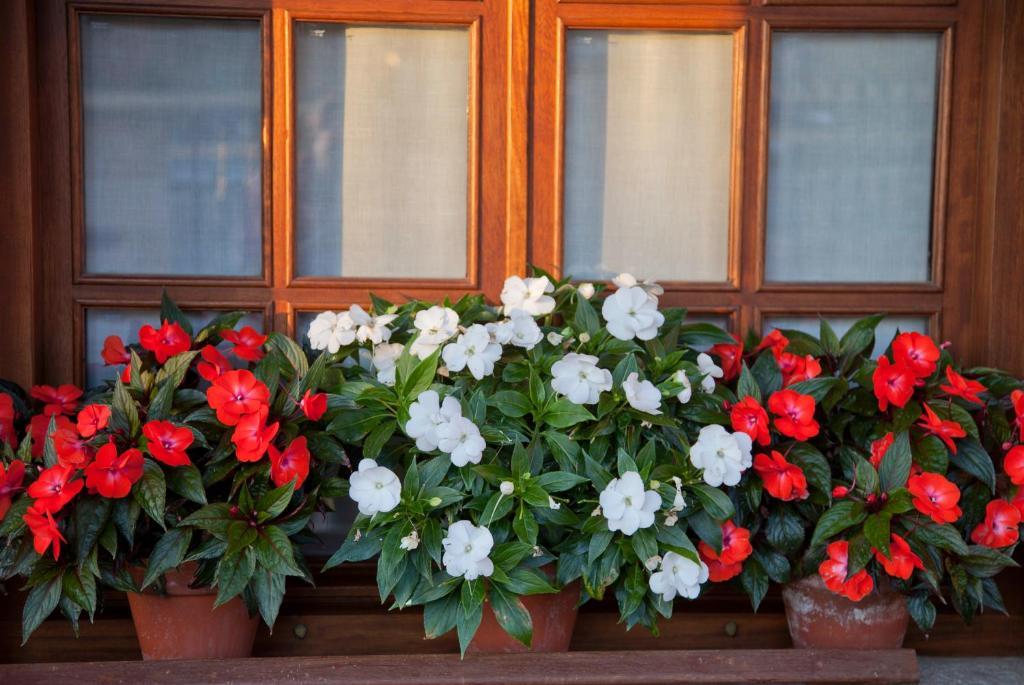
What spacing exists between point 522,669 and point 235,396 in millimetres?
660

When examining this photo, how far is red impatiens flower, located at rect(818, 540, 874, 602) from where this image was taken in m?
1.47

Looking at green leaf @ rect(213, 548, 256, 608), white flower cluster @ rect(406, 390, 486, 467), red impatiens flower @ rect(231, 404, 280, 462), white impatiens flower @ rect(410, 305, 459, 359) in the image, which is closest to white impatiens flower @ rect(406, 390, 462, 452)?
white flower cluster @ rect(406, 390, 486, 467)

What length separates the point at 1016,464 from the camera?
1.50 metres

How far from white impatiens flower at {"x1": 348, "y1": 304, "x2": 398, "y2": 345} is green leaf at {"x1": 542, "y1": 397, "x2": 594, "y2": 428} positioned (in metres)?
0.34

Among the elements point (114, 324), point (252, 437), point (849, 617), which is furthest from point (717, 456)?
point (114, 324)

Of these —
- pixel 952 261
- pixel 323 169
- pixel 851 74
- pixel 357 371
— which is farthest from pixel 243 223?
pixel 952 261

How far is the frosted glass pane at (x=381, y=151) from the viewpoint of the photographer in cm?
183

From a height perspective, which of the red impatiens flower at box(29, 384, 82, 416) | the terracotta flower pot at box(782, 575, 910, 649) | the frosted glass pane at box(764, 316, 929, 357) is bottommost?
the terracotta flower pot at box(782, 575, 910, 649)

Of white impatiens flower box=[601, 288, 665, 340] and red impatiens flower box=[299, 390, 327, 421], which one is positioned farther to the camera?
white impatiens flower box=[601, 288, 665, 340]

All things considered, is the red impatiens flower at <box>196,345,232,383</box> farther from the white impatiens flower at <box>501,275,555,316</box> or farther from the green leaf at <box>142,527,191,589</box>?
the white impatiens flower at <box>501,275,555,316</box>

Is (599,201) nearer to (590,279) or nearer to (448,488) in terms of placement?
(590,279)

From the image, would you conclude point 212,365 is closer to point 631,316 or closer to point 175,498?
point 175,498

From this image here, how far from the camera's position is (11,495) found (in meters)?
1.40

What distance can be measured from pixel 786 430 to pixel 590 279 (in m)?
0.56
